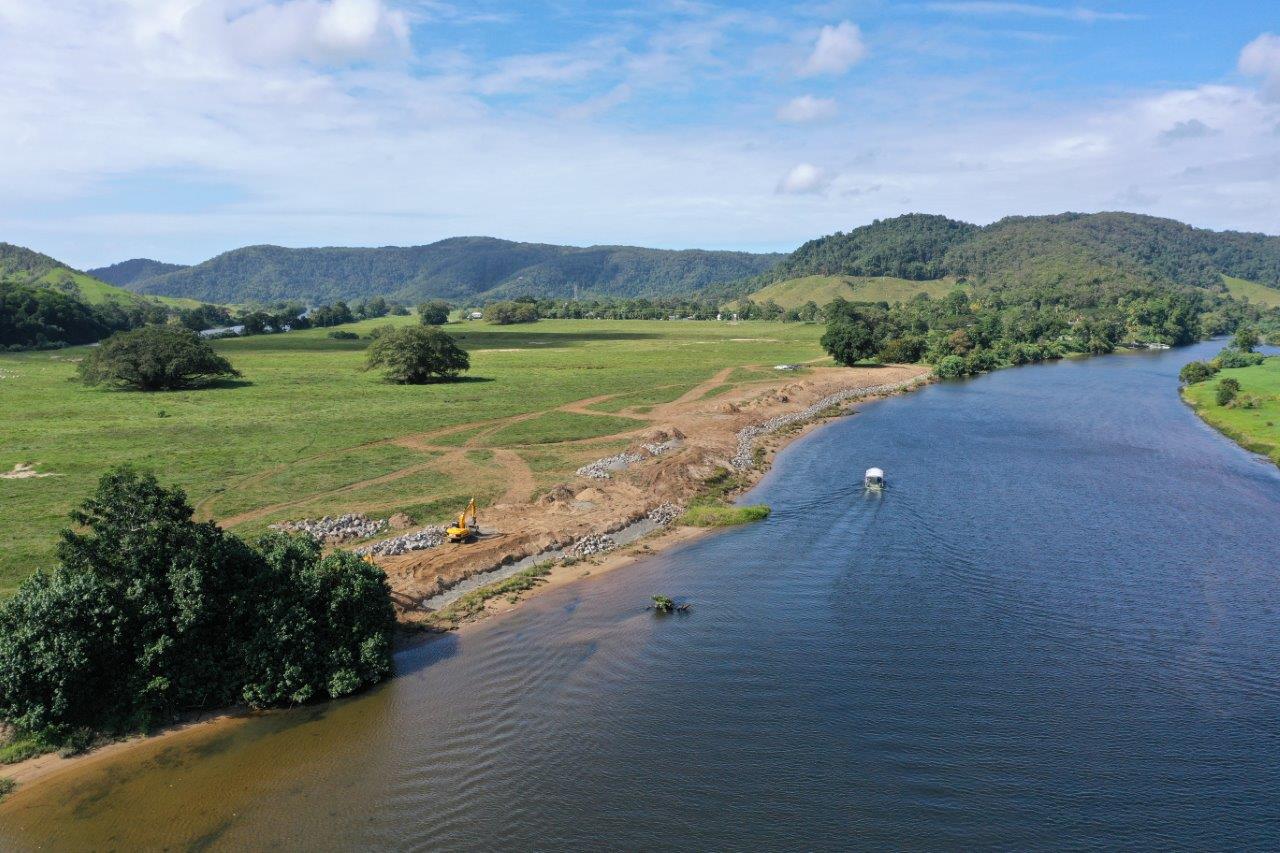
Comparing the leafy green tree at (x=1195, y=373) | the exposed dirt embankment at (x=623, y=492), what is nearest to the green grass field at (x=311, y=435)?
the exposed dirt embankment at (x=623, y=492)

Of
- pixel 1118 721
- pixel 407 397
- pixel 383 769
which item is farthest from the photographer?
pixel 407 397

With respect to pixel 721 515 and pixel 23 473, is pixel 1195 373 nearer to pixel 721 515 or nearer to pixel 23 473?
pixel 721 515

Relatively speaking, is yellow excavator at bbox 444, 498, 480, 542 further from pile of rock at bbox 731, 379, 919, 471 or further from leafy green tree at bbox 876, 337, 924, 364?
leafy green tree at bbox 876, 337, 924, 364

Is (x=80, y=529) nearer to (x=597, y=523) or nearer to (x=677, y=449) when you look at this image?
(x=597, y=523)

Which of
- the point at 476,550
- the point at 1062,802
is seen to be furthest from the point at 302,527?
the point at 1062,802

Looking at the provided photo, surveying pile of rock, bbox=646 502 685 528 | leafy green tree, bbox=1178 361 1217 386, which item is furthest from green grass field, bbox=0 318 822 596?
leafy green tree, bbox=1178 361 1217 386

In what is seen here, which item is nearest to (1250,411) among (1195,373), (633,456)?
(1195,373)
